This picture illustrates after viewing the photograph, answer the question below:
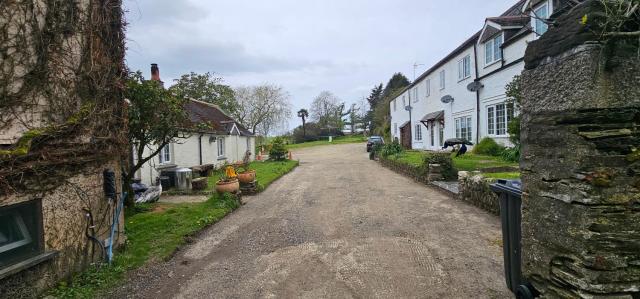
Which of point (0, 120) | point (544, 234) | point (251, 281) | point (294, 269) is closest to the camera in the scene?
point (544, 234)

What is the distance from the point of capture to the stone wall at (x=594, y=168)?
93.4 inches

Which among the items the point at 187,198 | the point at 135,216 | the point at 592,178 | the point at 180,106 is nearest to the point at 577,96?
the point at 592,178

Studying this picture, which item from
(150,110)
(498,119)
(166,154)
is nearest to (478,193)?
(150,110)

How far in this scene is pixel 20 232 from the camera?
4484 millimetres

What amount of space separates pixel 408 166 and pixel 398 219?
8259 mm

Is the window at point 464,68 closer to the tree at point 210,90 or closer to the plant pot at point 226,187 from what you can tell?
the plant pot at point 226,187

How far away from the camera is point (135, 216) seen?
912 centimetres

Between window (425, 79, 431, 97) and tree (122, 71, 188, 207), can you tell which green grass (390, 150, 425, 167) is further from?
tree (122, 71, 188, 207)

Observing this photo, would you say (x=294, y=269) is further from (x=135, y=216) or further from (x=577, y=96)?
(x=135, y=216)

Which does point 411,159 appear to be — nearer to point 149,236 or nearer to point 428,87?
point 428,87

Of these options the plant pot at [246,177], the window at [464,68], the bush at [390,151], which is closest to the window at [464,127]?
the window at [464,68]

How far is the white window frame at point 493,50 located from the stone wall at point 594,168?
17265 mm

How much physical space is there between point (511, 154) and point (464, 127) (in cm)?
700

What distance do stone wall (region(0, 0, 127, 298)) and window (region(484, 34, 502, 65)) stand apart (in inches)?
702
